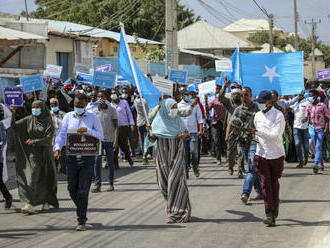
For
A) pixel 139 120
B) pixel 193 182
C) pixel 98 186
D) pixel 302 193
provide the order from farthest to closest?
pixel 139 120 < pixel 193 182 < pixel 98 186 < pixel 302 193

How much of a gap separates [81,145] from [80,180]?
0.47 metres

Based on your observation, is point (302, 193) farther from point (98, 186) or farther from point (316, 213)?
point (98, 186)

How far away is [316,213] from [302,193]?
1856 millimetres

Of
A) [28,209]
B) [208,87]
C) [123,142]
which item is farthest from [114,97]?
[28,209]

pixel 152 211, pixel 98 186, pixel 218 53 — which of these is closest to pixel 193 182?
pixel 98 186

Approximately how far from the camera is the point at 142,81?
413 inches

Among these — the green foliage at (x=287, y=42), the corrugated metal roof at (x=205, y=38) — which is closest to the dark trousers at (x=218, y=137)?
the corrugated metal roof at (x=205, y=38)

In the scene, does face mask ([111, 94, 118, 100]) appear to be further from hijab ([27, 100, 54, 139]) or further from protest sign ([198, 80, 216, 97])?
hijab ([27, 100, 54, 139])

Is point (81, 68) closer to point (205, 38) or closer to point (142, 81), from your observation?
point (142, 81)

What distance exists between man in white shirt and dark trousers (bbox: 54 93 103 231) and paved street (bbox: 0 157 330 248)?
0.38 metres

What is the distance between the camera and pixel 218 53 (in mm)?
59969

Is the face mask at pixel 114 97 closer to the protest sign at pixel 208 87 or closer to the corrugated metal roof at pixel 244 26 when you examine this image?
the protest sign at pixel 208 87

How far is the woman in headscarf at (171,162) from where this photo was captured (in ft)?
28.7

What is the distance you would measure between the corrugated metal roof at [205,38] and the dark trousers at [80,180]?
51268 millimetres
